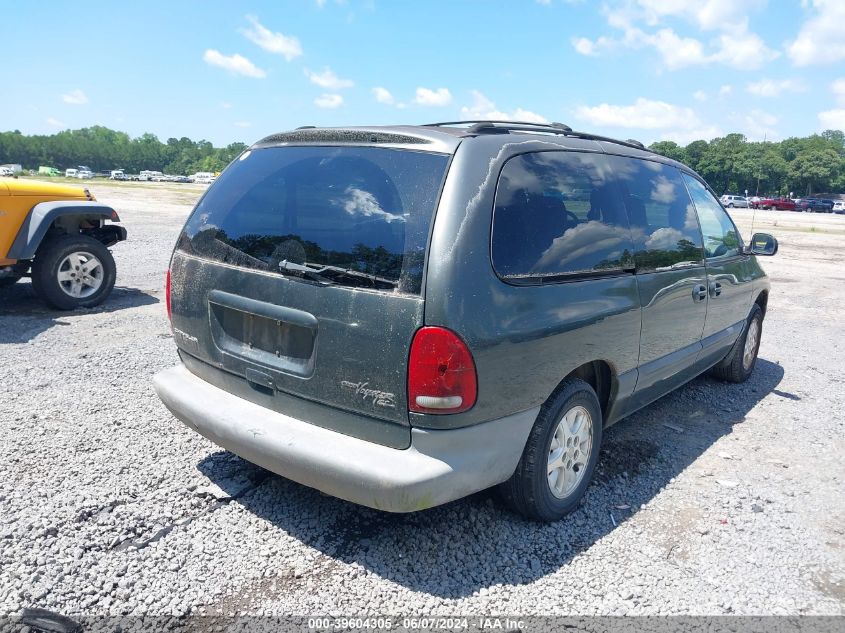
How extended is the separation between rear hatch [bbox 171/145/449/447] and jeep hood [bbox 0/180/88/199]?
500 centimetres

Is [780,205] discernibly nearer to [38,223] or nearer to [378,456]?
[38,223]

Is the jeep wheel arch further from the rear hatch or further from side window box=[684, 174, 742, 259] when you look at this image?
side window box=[684, 174, 742, 259]

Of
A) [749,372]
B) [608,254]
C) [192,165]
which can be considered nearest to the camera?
[608,254]

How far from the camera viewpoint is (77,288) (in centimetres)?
750

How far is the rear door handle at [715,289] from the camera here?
179 inches

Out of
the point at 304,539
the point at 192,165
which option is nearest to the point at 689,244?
the point at 304,539

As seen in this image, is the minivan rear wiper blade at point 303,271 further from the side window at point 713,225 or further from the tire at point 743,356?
the tire at point 743,356

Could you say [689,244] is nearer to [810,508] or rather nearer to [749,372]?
[810,508]

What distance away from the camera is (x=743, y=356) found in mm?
5641

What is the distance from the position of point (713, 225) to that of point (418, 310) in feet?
10.8

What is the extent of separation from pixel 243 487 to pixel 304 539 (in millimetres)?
633

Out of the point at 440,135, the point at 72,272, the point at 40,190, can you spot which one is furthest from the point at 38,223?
the point at 440,135

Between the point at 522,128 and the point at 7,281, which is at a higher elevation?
the point at 522,128

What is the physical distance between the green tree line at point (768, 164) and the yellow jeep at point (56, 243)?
94188 millimetres
